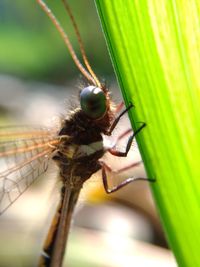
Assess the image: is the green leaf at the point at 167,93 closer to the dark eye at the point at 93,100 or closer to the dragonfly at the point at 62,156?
the dark eye at the point at 93,100

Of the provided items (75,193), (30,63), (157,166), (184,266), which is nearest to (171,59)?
(157,166)

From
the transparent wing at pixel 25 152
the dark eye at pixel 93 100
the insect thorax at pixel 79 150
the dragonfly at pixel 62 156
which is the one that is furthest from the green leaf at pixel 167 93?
the transparent wing at pixel 25 152

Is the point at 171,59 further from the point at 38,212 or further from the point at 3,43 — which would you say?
the point at 3,43

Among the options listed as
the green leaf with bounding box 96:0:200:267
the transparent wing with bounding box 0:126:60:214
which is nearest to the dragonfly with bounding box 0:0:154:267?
the transparent wing with bounding box 0:126:60:214

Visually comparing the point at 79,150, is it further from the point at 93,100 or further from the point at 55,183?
the point at 93,100

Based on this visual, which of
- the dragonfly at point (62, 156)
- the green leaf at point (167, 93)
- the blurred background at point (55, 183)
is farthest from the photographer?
the blurred background at point (55, 183)

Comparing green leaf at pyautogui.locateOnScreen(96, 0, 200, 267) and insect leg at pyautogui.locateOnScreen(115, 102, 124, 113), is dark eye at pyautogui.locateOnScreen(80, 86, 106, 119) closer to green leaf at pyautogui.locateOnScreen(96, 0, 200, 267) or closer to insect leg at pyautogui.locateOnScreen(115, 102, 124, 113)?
insect leg at pyautogui.locateOnScreen(115, 102, 124, 113)

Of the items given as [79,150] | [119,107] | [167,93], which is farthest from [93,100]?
[167,93]

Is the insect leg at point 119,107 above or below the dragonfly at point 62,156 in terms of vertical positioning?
above
